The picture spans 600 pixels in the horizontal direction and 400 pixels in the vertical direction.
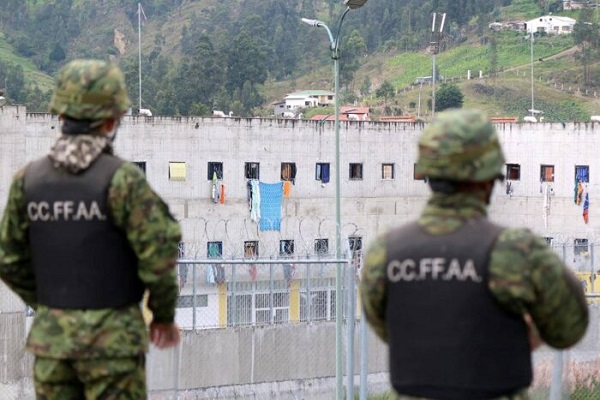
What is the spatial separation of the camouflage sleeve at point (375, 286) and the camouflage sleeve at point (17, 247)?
1.40 meters

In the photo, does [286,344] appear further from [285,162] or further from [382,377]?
[285,162]

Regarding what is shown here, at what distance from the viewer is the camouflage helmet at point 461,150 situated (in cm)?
435

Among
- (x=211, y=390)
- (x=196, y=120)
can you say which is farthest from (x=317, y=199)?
(x=211, y=390)

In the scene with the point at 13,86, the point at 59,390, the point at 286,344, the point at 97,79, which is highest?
the point at 13,86

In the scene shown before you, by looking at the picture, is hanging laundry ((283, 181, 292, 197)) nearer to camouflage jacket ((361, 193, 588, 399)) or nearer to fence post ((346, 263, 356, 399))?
fence post ((346, 263, 356, 399))

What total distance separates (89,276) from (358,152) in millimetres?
42329

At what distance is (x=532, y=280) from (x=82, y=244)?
1691 mm

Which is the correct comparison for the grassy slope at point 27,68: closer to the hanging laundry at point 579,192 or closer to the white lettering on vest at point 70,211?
the hanging laundry at point 579,192

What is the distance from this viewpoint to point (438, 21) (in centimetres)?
11125

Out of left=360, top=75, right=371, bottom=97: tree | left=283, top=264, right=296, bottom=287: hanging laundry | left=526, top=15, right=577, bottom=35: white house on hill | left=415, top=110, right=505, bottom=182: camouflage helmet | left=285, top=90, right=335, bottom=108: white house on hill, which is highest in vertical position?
left=526, top=15, right=577, bottom=35: white house on hill

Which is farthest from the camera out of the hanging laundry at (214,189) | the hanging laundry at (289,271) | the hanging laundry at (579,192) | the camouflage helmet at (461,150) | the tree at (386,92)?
the tree at (386,92)

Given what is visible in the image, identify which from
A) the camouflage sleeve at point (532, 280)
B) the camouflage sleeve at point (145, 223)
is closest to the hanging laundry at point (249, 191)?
the camouflage sleeve at point (145, 223)

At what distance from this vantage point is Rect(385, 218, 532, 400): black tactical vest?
14.0 ft

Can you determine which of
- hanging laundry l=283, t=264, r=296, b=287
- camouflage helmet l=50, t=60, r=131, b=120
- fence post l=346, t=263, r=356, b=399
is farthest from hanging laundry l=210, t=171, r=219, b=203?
camouflage helmet l=50, t=60, r=131, b=120
